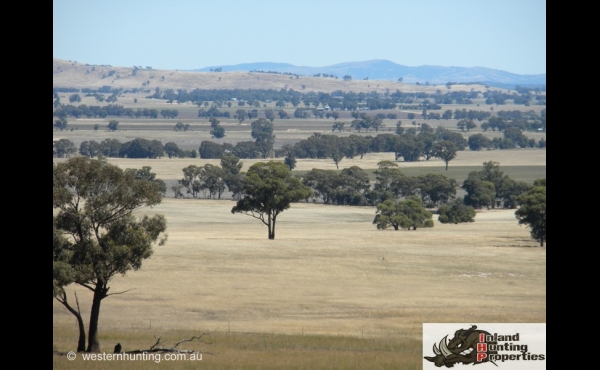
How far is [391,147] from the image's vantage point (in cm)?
18525

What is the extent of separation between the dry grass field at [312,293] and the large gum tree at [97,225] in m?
2.13

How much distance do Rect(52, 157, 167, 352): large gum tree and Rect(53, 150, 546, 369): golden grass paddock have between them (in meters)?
2.10

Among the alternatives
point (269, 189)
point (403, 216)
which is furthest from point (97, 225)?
point (403, 216)

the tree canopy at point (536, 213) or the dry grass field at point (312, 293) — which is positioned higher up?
the tree canopy at point (536, 213)

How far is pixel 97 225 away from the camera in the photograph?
23.2 meters

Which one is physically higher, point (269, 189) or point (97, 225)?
point (97, 225)

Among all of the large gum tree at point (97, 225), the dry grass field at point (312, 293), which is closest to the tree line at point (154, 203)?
the large gum tree at point (97, 225)

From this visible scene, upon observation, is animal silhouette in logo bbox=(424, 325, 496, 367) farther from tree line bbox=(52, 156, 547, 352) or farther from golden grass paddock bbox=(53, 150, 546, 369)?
tree line bbox=(52, 156, 547, 352)

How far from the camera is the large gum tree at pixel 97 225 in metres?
22.2

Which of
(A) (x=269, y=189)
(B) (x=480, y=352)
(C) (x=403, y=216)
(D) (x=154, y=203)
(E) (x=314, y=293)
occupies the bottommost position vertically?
(E) (x=314, y=293)

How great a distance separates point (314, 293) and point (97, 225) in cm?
1835

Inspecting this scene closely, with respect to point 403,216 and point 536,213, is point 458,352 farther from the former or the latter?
point 403,216

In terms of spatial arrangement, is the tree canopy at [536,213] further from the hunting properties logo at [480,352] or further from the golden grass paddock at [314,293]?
the hunting properties logo at [480,352]

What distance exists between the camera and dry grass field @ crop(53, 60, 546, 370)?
2338cm
